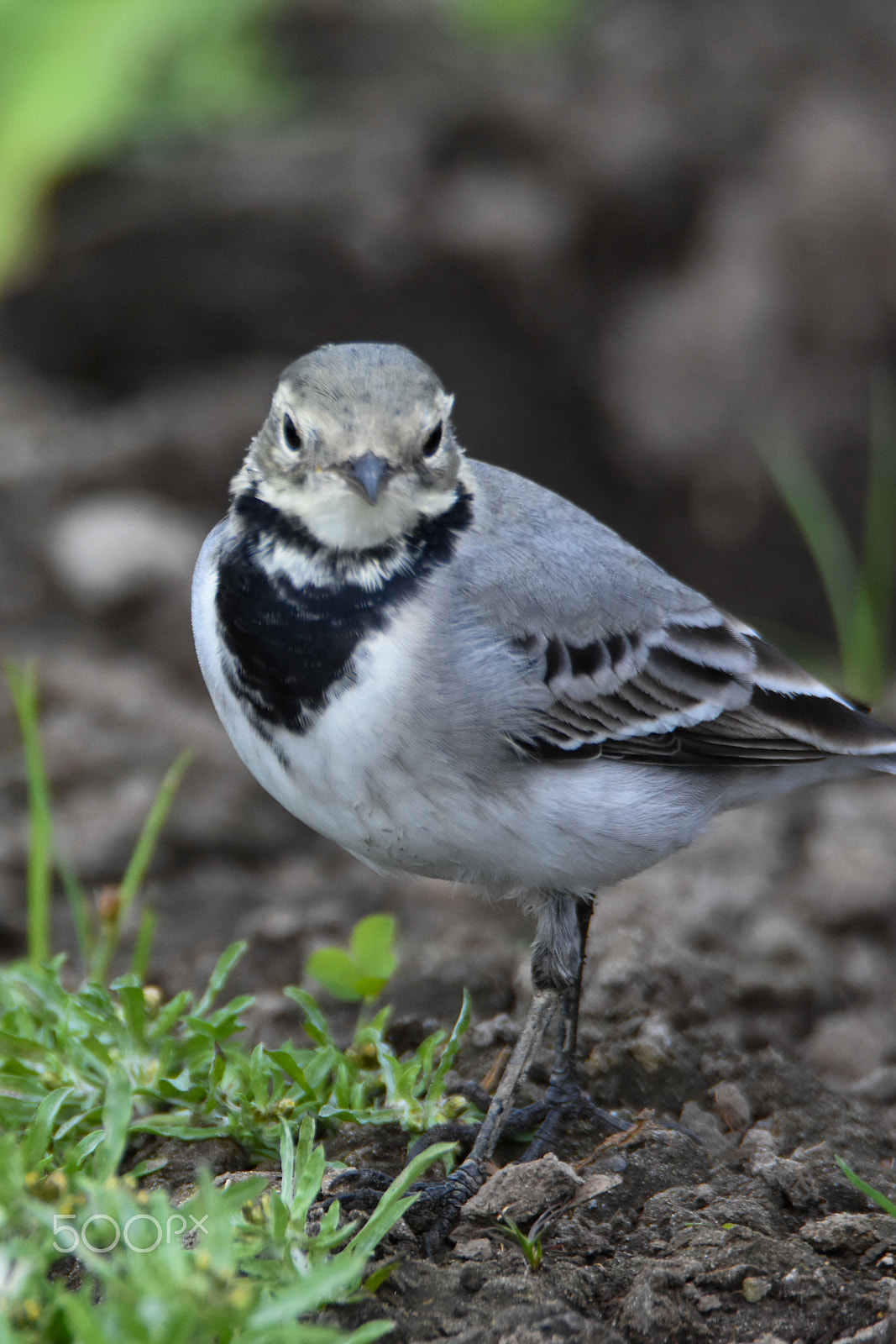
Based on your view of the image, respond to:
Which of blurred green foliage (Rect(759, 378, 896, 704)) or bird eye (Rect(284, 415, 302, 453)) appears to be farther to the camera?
blurred green foliage (Rect(759, 378, 896, 704))

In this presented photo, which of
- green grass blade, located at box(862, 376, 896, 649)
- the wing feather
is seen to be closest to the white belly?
the wing feather

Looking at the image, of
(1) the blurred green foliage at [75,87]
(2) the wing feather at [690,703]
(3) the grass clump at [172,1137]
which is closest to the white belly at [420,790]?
(2) the wing feather at [690,703]

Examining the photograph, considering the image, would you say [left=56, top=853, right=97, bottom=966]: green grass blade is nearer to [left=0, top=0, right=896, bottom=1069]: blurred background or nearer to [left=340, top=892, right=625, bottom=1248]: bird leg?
[left=340, top=892, right=625, bottom=1248]: bird leg

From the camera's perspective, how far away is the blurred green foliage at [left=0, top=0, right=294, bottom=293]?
818 cm

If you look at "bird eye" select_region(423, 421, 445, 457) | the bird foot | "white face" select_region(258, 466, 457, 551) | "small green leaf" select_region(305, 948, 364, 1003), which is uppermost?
"bird eye" select_region(423, 421, 445, 457)

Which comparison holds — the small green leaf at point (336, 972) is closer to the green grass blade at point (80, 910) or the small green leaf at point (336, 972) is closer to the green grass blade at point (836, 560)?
the green grass blade at point (80, 910)

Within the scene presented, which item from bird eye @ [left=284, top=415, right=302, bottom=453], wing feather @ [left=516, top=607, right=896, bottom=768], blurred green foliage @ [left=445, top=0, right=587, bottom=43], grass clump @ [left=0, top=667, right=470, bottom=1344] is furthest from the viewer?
blurred green foliage @ [left=445, top=0, right=587, bottom=43]

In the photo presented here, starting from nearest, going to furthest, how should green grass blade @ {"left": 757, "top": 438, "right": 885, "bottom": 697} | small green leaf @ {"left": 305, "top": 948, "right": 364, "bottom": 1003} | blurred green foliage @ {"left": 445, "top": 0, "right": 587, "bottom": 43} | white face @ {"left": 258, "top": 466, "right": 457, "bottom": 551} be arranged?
white face @ {"left": 258, "top": 466, "right": 457, "bottom": 551} → small green leaf @ {"left": 305, "top": 948, "right": 364, "bottom": 1003} → green grass blade @ {"left": 757, "top": 438, "right": 885, "bottom": 697} → blurred green foliage @ {"left": 445, "top": 0, "right": 587, "bottom": 43}

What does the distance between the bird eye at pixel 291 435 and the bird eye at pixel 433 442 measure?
1.12 feet

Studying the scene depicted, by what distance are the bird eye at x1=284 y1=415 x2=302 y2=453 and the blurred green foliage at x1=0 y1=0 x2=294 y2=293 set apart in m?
5.33

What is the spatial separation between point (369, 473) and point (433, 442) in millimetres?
353

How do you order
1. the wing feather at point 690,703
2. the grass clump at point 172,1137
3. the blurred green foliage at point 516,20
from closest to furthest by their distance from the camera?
the grass clump at point 172,1137
the wing feather at point 690,703
the blurred green foliage at point 516,20

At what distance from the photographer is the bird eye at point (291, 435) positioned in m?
3.73

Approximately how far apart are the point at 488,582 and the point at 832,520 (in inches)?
212
